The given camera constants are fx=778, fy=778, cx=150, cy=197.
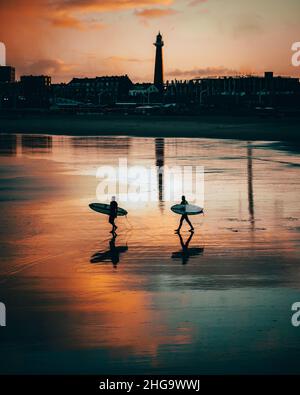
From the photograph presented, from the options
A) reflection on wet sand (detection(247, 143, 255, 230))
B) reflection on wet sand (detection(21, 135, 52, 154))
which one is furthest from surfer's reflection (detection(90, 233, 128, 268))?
reflection on wet sand (detection(21, 135, 52, 154))

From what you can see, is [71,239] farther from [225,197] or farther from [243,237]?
[225,197]

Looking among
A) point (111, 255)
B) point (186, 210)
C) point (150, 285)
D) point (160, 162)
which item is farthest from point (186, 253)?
point (160, 162)

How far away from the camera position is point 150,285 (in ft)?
69.0

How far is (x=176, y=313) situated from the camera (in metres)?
18.6

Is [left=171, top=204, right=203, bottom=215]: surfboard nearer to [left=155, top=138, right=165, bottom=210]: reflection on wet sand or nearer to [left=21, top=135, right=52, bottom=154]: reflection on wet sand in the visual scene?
[left=155, top=138, right=165, bottom=210]: reflection on wet sand

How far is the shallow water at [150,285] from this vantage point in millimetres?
15961

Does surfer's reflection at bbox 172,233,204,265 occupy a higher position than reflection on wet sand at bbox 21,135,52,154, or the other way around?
reflection on wet sand at bbox 21,135,52,154

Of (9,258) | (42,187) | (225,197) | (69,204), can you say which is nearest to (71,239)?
(9,258)

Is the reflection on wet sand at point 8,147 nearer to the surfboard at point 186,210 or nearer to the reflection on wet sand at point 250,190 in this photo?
the reflection on wet sand at point 250,190

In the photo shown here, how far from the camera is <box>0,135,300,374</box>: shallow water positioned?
15961mm

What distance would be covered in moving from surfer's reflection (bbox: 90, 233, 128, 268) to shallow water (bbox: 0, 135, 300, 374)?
4 cm

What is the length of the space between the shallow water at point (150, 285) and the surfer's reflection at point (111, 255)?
37 millimetres

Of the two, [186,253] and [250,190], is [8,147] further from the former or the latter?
[186,253]

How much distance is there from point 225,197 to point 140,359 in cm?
2346
